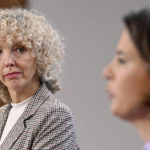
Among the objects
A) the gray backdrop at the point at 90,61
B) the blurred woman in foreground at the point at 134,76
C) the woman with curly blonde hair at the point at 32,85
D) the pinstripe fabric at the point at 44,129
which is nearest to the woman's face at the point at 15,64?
the woman with curly blonde hair at the point at 32,85

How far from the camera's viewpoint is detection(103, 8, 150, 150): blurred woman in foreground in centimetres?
90

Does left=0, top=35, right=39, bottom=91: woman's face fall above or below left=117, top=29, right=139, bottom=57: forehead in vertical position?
above

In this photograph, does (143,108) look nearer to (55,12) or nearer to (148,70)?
(148,70)

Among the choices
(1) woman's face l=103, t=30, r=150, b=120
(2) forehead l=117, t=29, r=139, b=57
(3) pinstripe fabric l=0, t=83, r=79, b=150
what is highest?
(3) pinstripe fabric l=0, t=83, r=79, b=150

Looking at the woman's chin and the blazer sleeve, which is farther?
the blazer sleeve

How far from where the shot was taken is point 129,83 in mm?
910

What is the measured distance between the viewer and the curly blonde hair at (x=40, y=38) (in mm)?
1716

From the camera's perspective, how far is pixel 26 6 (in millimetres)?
3018

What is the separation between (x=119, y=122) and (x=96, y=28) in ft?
2.21

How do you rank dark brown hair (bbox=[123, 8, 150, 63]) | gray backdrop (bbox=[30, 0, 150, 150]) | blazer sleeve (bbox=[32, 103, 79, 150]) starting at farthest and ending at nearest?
gray backdrop (bbox=[30, 0, 150, 150]) → blazer sleeve (bbox=[32, 103, 79, 150]) → dark brown hair (bbox=[123, 8, 150, 63])

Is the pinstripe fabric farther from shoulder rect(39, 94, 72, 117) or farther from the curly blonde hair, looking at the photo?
the curly blonde hair

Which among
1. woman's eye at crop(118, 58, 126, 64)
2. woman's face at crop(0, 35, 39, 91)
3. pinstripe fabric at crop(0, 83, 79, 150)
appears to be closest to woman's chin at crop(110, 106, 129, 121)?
woman's eye at crop(118, 58, 126, 64)

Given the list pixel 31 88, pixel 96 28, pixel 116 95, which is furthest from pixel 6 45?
pixel 96 28

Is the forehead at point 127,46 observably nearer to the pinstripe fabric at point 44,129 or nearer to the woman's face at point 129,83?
the woman's face at point 129,83
